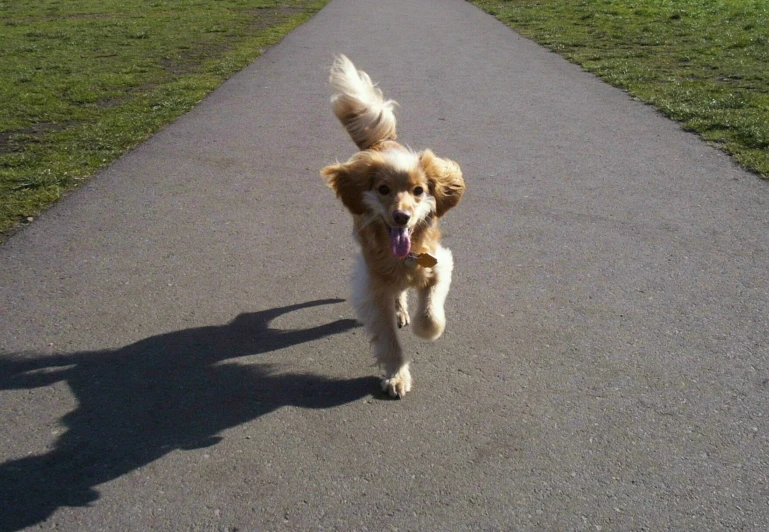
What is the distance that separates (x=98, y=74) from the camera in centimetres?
1334

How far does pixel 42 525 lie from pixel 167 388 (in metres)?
1.13

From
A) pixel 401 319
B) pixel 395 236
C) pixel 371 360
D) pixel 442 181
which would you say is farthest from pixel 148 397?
pixel 442 181

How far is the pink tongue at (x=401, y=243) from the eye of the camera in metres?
4.09

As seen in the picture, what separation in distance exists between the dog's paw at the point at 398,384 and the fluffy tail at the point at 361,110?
173cm

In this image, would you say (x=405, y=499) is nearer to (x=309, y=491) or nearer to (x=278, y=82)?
(x=309, y=491)

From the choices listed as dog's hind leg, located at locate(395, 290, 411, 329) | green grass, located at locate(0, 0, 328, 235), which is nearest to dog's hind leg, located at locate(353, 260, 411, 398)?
dog's hind leg, located at locate(395, 290, 411, 329)

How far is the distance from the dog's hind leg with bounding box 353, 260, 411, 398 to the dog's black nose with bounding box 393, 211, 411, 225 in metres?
0.48

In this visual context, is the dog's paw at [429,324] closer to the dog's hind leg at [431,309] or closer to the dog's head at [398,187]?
the dog's hind leg at [431,309]

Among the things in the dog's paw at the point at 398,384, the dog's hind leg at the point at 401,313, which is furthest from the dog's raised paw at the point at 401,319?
the dog's paw at the point at 398,384

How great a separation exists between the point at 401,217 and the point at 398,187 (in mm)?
233

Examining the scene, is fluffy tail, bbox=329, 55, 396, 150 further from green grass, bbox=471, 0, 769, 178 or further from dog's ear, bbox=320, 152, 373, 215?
green grass, bbox=471, 0, 769, 178

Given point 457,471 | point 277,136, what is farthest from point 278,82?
point 457,471

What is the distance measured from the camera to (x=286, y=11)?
24.5 metres

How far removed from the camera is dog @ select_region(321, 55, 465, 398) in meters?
4.13
